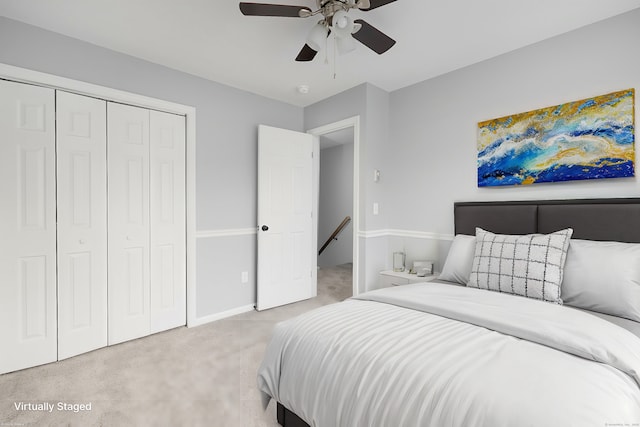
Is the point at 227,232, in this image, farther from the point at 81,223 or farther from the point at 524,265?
the point at 524,265

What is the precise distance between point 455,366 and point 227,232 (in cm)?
271

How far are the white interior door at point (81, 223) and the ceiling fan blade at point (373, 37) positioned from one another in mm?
2169

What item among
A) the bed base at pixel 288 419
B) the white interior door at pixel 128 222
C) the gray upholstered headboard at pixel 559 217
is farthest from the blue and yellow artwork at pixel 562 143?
the white interior door at pixel 128 222

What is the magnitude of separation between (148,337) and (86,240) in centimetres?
102

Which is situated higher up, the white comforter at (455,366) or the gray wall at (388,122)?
the gray wall at (388,122)

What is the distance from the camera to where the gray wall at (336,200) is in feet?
20.0

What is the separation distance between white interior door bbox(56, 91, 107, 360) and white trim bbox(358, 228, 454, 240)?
2426 mm

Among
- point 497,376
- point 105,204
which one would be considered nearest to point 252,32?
point 105,204

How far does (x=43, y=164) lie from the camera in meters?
2.29

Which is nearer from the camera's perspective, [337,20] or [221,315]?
[337,20]

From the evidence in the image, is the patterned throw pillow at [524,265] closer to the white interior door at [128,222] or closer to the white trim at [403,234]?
the white trim at [403,234]

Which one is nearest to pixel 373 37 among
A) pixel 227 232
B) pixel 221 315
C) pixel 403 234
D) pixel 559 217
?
pixel 559 217

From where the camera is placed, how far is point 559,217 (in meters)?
2.22

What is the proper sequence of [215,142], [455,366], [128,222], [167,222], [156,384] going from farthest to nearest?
[215,142] → [167,222] → [128,222] → [156,384] → [455,366]
